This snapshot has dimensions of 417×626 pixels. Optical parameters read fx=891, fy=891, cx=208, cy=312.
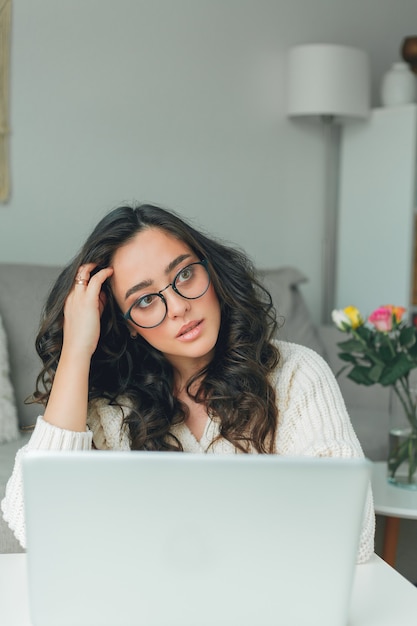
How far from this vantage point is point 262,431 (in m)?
1.39

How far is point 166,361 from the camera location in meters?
1.51

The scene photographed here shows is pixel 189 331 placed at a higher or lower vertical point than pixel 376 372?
higher

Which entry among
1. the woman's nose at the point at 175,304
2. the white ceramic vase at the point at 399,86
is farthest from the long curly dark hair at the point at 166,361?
the white ceramic vase at the point at 399,86

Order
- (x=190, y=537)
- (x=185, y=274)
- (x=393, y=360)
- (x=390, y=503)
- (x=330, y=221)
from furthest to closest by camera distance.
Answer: (x=330, y=221)
(x=393, y=360)
(x=390, y=503)
(x=185, y=274)
(x=190, y=537)

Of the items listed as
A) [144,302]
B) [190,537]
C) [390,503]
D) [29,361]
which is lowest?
[390,503]

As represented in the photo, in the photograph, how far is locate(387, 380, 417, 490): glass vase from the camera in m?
2.01

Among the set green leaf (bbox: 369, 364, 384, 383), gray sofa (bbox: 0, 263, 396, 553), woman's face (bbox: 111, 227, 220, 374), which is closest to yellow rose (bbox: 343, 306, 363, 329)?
green leaf (bbox: 369, 364, 384, 383)

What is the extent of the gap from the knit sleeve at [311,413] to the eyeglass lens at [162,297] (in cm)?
21

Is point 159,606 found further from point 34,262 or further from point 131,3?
point 131,3

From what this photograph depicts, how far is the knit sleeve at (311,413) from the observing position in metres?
1.26

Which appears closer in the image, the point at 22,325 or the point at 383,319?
the point at 383,319

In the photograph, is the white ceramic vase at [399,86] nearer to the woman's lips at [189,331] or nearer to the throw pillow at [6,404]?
the throw pillow at [6,404]

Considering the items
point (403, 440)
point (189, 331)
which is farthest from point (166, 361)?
point (403, 440)

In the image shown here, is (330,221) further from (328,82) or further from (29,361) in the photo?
(29,361)
